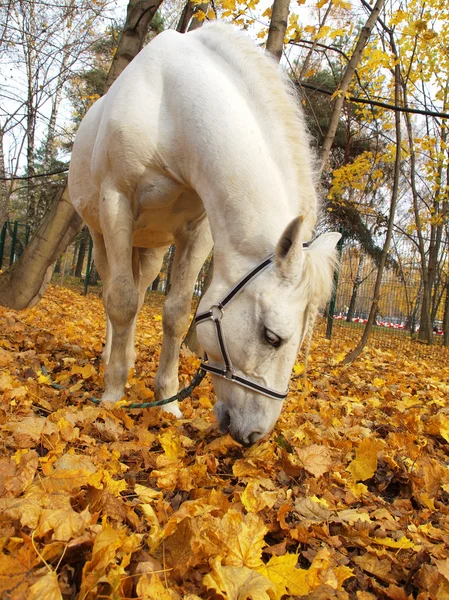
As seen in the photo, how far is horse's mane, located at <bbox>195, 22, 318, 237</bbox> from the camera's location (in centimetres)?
232

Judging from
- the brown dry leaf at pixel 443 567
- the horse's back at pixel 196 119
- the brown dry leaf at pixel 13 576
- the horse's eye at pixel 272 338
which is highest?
the horse's back at pixel 196 119

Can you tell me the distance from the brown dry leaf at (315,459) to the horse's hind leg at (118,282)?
1.27 metres

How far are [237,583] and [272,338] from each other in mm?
1053

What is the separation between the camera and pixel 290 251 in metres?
2.00

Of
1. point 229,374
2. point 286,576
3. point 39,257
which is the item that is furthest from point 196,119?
point 39,257

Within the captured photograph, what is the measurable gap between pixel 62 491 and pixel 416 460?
5.81ft

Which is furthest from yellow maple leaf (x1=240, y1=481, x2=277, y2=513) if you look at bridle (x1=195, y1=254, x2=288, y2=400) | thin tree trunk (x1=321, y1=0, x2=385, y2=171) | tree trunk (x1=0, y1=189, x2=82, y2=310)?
tree trunk (x1=0, y1=189, x2=82, y2=310)

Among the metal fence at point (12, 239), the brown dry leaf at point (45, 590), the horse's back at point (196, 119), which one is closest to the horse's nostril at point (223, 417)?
the horse's back at point (196, 119)

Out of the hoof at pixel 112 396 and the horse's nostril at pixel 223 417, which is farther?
the hoof at pixel 112 396

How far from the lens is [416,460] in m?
2.31

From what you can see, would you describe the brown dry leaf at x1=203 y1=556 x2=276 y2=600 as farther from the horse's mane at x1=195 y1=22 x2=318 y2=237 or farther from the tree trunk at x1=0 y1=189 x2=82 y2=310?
the tree trunk at x1=0 y1=189 x2=82 y2=310

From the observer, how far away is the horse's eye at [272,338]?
2.02 meters

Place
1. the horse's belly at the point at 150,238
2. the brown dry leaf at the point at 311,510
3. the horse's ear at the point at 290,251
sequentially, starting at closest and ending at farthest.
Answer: the brown dry leaf at the point at 311,510 < the horse's ear at the point at 290,251 < the horse's belly at the point at 150,238

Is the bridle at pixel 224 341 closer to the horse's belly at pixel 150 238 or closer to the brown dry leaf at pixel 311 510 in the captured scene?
the brown dry leaf at pixel 311 510
